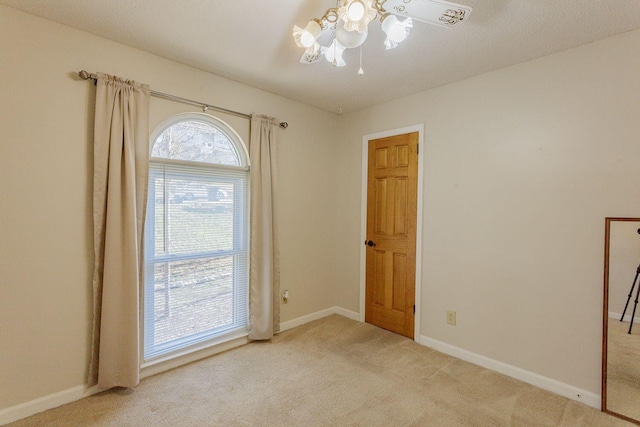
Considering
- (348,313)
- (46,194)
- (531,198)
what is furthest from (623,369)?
(46,194)

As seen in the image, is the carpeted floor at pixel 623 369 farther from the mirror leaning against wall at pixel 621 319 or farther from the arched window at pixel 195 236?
the arched window at pixel 195 236

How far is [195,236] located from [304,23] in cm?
189

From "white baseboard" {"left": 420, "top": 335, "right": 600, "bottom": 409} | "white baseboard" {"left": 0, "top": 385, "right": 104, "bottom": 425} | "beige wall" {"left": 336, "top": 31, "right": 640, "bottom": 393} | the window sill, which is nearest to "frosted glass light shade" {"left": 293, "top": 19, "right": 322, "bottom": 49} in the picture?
"beige wall" {"left": 336, "top": 31, "right": 640, "bottom": 393}

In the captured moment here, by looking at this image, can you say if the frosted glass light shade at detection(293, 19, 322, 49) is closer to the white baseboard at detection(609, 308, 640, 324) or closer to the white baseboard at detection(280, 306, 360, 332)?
the white baseboard at detection(609, 308, 640, 324)

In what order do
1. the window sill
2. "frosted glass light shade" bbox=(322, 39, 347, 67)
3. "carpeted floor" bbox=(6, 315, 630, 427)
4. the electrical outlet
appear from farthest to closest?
the electrical outlet < the window sill < "carpeted floor" bbox=(6, 315, 630, 427) < "frosted glass light shade" bbox=(322, 39, 347, 67)

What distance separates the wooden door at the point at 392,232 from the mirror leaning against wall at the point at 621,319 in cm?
145

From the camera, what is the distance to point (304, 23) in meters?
1.95

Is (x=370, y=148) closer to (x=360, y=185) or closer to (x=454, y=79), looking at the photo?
(x=360, y=185)

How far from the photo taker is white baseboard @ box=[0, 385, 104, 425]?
74.0 inches

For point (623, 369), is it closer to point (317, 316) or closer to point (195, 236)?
point (317, 316)

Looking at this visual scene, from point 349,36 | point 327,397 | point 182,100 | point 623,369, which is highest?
point 182,100

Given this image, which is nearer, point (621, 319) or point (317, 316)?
point (621, 319)

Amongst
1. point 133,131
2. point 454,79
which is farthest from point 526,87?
point 133,131

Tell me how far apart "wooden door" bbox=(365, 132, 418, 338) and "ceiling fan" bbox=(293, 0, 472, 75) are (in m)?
1.75
